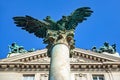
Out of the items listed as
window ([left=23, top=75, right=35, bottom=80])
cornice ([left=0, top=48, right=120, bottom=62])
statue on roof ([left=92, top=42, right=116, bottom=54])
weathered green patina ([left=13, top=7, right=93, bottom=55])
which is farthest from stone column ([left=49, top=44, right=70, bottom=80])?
statue on roof ([left=92, top=42, right=116, bottom=54])

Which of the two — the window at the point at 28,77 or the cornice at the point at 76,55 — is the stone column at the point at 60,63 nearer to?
the window at the point at 28,77

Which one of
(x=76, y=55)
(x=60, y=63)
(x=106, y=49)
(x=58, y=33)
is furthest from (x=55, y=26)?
(x=106, y=49)

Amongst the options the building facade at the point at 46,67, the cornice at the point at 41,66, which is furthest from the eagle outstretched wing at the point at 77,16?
the cornice at the point at 41,66

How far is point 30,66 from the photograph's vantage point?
41.6 m

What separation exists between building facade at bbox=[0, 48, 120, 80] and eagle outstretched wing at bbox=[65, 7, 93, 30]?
19.8m

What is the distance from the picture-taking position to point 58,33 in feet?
64.0

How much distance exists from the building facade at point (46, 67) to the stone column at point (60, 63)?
21.9 meters

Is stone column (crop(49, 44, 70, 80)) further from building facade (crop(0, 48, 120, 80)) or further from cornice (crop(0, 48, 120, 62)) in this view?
cornice (crop(0, 48, 120, 62))

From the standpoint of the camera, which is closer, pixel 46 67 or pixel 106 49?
pixel 46 67

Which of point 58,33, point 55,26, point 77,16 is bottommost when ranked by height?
point 58,33

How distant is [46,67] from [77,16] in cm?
2088

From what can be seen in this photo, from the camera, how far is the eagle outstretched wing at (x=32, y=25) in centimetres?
2027

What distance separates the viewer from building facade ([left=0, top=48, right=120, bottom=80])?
134 feet

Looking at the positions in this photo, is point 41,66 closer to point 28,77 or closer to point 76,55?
point 28,77
